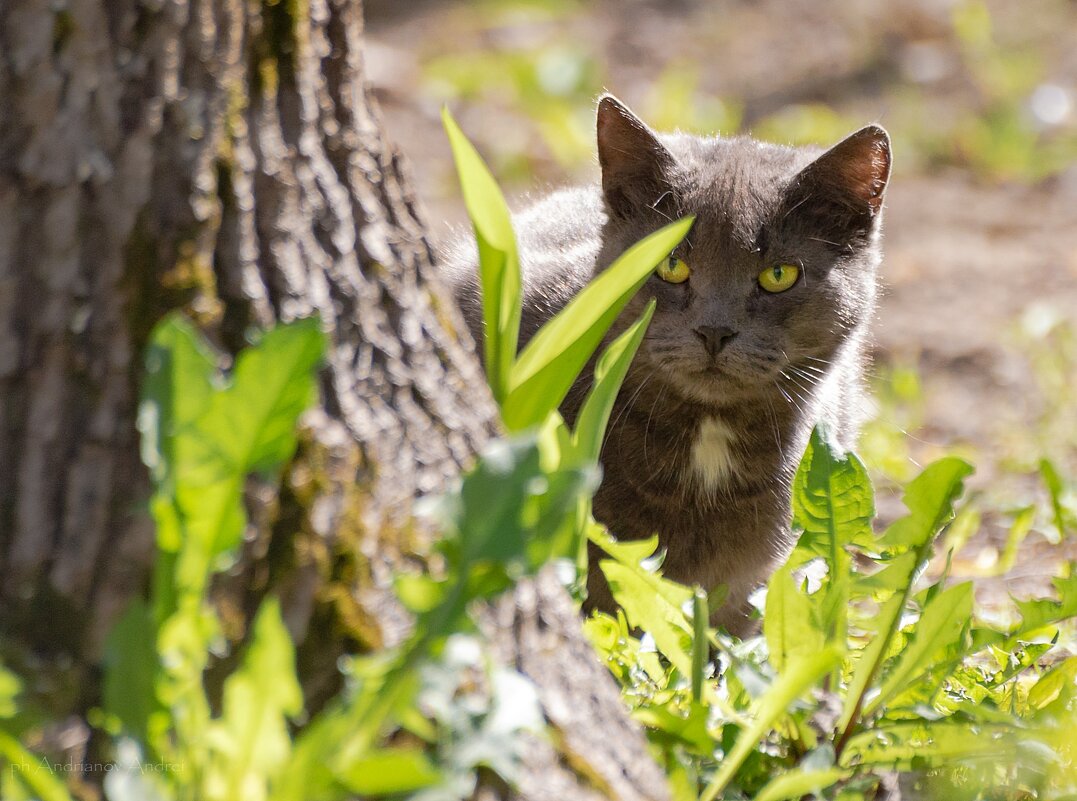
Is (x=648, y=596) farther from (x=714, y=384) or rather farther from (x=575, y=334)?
(x=714, y=384)

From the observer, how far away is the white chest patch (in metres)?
2.16

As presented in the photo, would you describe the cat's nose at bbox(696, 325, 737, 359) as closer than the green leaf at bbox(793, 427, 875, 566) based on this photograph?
No

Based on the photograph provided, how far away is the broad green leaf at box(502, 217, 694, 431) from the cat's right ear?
36.1 inches

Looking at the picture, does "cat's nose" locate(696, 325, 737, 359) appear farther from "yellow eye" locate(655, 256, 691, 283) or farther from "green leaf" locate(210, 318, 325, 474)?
"green leaf" locate(210, 318, 325, 474)

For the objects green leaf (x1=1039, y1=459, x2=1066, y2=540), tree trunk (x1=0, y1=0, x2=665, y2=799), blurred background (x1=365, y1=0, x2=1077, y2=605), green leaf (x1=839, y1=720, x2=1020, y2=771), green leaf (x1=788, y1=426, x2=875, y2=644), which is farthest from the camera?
blurred background (x1=365, y1=0, x2=1077, y2=605)

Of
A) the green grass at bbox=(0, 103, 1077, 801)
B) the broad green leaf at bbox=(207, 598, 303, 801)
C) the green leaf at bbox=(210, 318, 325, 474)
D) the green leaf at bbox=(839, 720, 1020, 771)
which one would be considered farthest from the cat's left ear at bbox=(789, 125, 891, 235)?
the broad green leaf at bbox=(207, 598, 303, 801)

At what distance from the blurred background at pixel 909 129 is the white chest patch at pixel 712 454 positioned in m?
0.53

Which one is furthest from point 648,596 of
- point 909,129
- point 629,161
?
point 909,129

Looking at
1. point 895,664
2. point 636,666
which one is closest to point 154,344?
point 636,666

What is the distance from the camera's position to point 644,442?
218 cm

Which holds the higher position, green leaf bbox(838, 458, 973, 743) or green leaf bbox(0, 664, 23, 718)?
Result: green leaf bbox(838, 458, 973, 743)

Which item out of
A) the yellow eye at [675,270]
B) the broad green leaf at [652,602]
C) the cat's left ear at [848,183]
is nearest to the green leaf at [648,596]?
the broad green leaf at [652,602]

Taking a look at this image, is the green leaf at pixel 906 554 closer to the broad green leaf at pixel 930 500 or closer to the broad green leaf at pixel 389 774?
the broad green leaf at pixel 930 500

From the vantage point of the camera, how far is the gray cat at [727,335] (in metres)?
2.10
